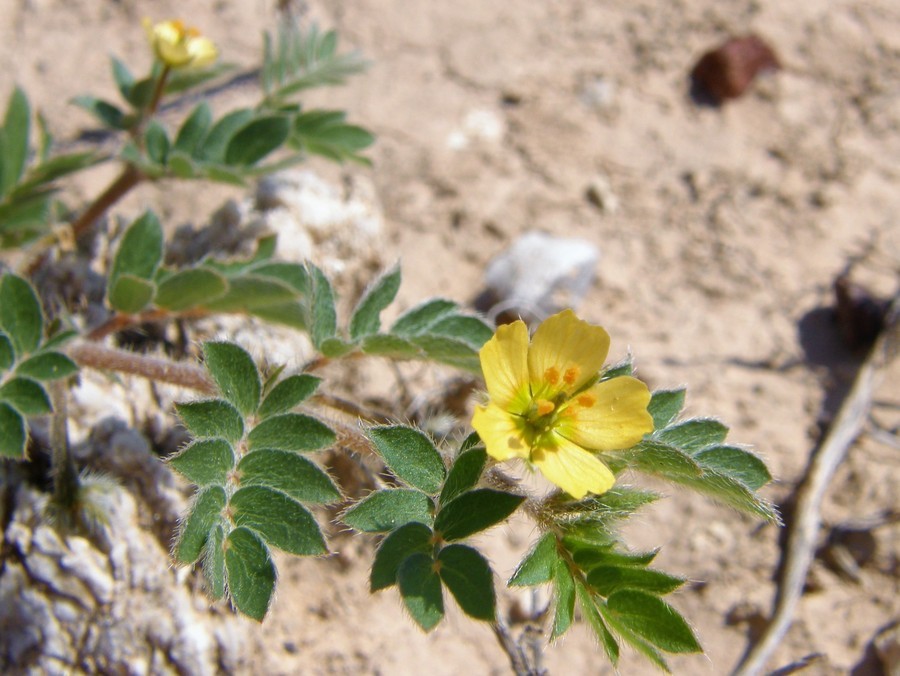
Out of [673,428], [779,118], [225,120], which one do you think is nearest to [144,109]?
[225,120]

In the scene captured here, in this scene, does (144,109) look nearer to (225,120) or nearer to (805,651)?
(225,120)

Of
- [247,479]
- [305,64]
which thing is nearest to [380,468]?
[247,479]

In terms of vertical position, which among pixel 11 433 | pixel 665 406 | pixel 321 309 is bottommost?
pixel 11 433

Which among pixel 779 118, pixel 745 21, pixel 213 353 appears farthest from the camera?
pixel 745 21

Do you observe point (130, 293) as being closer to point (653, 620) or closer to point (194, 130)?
point (194, 130)

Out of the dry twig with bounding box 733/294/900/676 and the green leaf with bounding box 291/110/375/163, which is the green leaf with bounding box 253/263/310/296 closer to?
the green leaf with bounding box 291/110/375/163

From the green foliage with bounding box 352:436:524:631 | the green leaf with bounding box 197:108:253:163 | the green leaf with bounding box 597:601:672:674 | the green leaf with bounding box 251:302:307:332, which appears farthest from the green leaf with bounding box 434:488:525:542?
the green leaf with bounding box 197:108:253:163
